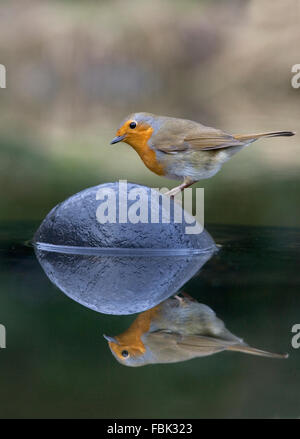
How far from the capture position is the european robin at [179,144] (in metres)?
4.92

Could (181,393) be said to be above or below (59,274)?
below

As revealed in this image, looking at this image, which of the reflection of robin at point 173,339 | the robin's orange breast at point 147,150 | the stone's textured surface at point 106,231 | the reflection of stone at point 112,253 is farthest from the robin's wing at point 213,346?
the robin's orange breast at point 147,150

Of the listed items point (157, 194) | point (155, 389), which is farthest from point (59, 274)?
point (155, 389)

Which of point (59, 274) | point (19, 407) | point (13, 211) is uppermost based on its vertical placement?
point (13, 211)

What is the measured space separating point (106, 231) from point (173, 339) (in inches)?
82.6

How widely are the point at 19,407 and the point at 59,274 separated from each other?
6.55 feet

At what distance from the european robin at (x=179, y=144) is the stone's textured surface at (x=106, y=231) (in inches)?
11.8

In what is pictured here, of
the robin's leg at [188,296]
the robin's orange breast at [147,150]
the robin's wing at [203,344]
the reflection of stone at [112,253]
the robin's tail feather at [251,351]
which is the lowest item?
the robin's tail feather at [251,351]

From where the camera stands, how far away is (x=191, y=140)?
4.97m

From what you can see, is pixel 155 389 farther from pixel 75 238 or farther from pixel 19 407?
pixel 75 238

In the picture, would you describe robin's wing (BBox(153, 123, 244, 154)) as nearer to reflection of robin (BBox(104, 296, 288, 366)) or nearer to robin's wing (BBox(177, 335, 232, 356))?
reflection of robin (BBox(104, 296, 288, 366))

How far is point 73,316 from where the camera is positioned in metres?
3.46

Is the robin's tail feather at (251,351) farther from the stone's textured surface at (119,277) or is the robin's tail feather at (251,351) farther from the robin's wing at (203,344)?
the stone's textured surface at (119,277)

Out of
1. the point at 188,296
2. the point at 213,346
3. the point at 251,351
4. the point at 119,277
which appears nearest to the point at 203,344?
the point at 213,346
